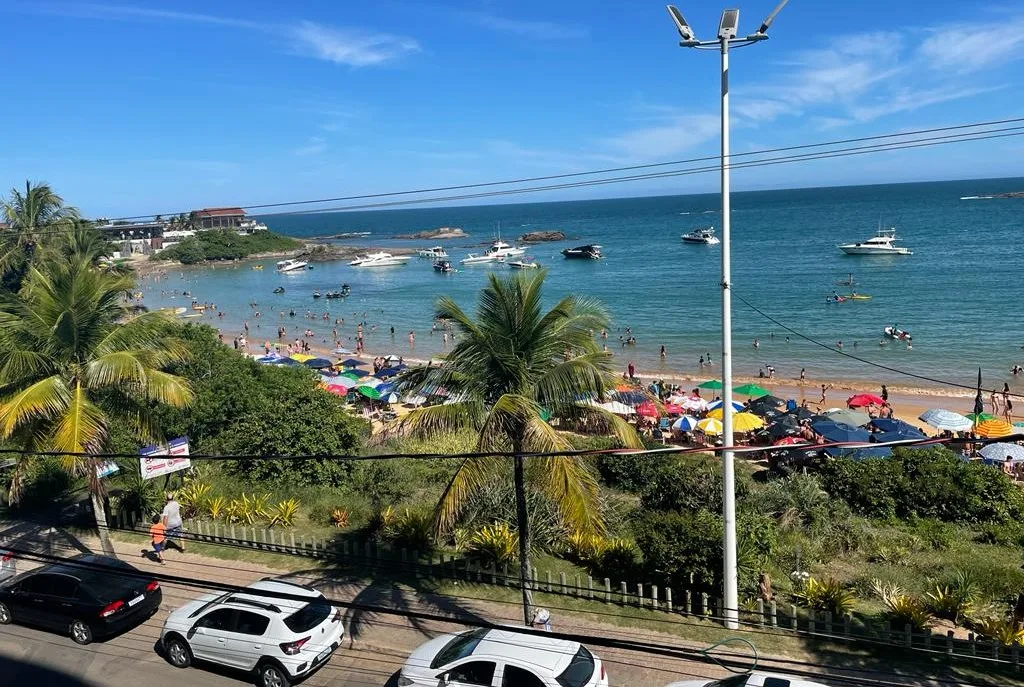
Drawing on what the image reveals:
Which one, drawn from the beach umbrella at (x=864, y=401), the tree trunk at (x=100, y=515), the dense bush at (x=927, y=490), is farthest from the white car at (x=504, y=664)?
the beach umbrella at (x=864, y=401)

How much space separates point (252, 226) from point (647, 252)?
87.6 metres

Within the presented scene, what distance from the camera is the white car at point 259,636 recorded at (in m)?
9.09

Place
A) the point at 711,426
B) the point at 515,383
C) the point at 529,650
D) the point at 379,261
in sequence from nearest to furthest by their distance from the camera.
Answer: the point at 529,650 < the point at 515,383 < the point at 711,426 < the point at 379,261

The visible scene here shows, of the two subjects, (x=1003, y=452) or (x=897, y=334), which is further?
(x=897, y=334)

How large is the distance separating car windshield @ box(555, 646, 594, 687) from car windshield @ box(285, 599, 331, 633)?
313 cm

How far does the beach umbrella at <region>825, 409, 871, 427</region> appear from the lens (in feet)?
74.5

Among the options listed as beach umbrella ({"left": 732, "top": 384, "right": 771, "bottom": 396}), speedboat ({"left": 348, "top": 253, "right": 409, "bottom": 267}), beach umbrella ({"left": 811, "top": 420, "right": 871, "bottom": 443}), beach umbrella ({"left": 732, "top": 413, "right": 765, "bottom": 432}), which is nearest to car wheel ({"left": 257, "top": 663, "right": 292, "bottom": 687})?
beach umbrella ({"left": 732, "top": 413, "right": 765, "bottom": 432})

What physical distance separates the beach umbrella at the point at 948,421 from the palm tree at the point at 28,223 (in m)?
34.4

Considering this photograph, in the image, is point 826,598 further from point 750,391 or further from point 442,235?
point 442,235

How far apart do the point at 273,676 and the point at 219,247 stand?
116761 mm

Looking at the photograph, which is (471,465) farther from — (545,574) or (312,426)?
(312,426)

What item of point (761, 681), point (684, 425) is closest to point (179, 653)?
point (761, 681)

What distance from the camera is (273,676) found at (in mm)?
9133

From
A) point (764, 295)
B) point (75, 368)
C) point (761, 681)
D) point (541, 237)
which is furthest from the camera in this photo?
point (541, 237)
